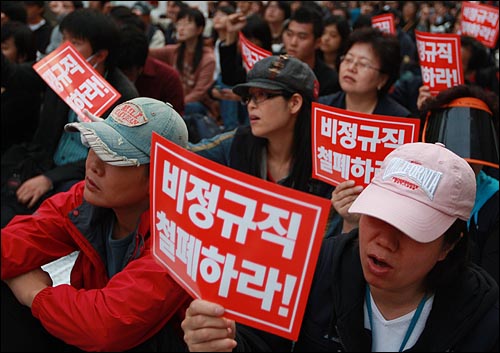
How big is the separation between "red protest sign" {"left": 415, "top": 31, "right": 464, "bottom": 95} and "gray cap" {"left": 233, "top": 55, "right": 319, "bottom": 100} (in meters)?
1.29

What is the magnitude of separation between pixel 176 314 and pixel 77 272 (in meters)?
0.43

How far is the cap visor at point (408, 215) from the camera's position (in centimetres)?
151

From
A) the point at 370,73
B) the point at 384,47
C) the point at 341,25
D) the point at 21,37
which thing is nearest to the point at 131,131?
the point at 370,73

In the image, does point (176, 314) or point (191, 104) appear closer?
point (176, 314)

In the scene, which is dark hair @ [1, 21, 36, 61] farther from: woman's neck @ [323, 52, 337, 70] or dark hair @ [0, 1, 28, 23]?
woman's neck @ [323, 52, 337, 70]

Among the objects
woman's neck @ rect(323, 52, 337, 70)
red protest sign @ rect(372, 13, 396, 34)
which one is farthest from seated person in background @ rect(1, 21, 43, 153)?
red protest sign @ rect(372, 13, 396, 34)

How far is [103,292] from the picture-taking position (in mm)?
1861

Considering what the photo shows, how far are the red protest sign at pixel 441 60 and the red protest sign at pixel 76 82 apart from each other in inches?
85.8

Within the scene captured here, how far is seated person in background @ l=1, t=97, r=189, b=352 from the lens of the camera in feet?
5.98

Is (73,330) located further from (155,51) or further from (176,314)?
(155,51)

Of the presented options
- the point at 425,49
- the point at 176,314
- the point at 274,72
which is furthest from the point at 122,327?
the point at 425,49

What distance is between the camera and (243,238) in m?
1.38

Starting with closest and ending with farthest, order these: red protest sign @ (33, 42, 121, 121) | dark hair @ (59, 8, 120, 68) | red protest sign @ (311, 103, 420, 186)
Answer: red protest sign @ (311, 103, 420, 186) → red protest sign @ (33, 42, 121, 121) → dark hair @ (59, 8, 120, 68)

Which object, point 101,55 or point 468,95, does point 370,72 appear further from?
point 101,55
